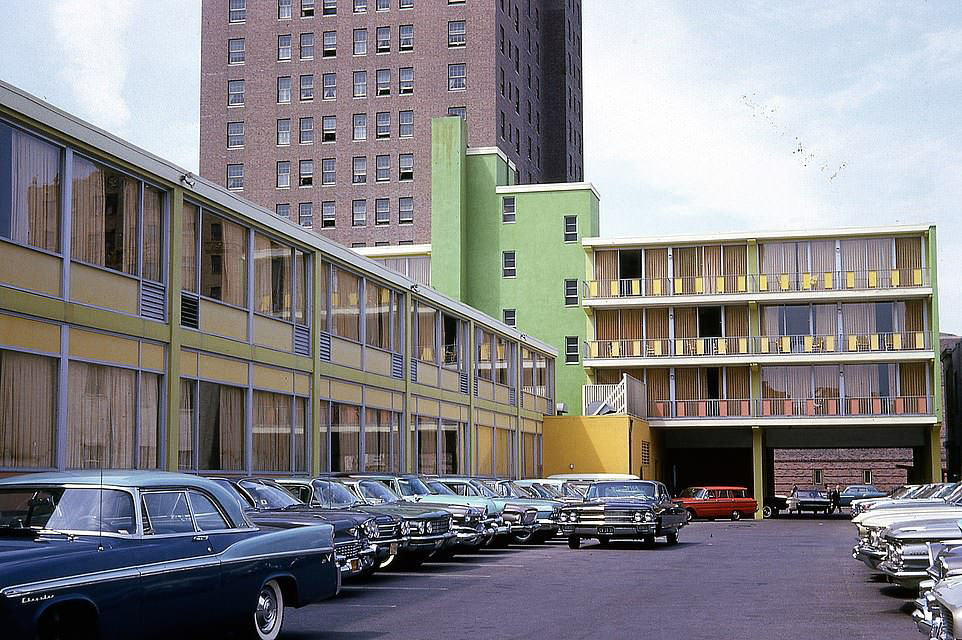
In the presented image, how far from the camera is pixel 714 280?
60.0 metres

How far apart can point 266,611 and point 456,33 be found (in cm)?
7053

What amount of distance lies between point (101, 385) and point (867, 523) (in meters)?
12.4

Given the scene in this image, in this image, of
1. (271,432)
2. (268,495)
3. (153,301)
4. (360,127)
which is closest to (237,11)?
(360,127)

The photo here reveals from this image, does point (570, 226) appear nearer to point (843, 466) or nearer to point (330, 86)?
point (330, 86)

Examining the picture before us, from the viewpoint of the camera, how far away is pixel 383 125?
265 ft

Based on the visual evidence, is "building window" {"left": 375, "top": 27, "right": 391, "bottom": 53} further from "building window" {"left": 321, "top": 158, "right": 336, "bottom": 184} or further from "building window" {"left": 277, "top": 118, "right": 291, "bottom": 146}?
"building window" {"left": 321, "top": 158, "right": 336, "bottom": 184}

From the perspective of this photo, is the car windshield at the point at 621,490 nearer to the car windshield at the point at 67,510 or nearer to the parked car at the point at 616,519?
the parked car at the point at 616,519

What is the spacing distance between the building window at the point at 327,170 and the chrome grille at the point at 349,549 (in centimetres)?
6539

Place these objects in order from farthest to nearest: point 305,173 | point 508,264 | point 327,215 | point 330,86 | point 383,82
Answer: point 305,173 < point 330,86 < point 383,82 < point 327,215 < point 508,264

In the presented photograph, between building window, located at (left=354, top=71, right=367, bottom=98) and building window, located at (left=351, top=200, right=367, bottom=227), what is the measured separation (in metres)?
6.79

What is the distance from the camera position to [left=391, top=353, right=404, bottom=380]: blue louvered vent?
37.1 meters

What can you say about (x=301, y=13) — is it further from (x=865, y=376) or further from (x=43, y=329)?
(x=43, y=329)

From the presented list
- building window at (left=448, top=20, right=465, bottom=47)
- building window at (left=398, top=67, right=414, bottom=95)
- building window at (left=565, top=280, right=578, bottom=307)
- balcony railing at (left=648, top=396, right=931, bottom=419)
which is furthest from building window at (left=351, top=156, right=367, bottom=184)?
balcony railing at (left=648, top=396, right=931, bottom=419)

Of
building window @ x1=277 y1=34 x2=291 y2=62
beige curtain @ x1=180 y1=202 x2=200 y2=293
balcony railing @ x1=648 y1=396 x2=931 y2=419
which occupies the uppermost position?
building window @ x1=277 y1=34 x2=291 y2=62
